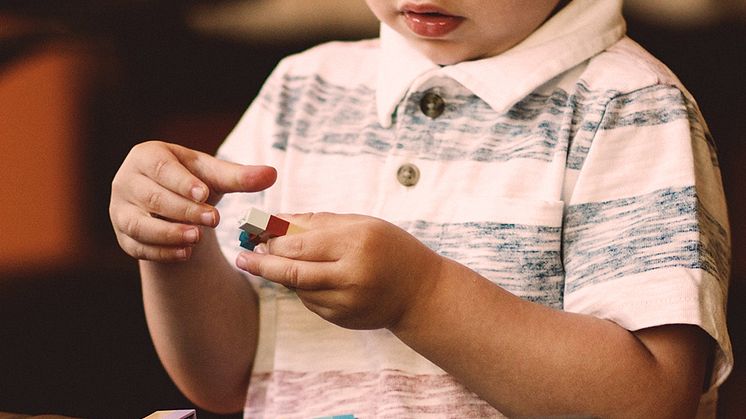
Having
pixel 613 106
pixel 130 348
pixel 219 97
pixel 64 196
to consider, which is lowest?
pixel 130 348

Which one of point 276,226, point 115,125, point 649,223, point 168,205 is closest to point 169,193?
point 168,205

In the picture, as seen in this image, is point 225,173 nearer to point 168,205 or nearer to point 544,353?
point 168,205

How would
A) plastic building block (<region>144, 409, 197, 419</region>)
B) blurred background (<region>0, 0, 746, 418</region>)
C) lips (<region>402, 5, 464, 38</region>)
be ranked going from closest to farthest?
plastic building block (<region>144, 409, 197, 419</region>) < lips (<region>402, 5, 464, 38</region>) < blurred background (<region>0, 0, 746, 418</region>)

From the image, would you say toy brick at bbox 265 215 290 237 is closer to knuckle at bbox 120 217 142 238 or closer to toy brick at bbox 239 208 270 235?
toy brick at bbox 239 208 270 235

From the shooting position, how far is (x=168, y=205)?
64cm

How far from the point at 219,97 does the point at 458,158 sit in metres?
0.74

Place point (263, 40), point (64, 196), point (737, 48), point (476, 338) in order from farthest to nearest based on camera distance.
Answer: point (263, 40) < point (64, 196) < point (737, 48) < point (476, 338)

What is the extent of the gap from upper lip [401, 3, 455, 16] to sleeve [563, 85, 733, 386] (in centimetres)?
14

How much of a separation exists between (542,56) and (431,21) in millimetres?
93

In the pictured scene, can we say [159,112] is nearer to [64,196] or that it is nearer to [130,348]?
[64,196]

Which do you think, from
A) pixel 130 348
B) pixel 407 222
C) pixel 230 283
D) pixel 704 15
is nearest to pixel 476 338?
pixel 407 222

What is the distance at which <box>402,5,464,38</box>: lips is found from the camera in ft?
2.30

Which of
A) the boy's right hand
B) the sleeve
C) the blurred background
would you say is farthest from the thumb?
the blurred background

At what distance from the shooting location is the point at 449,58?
0.75 m
